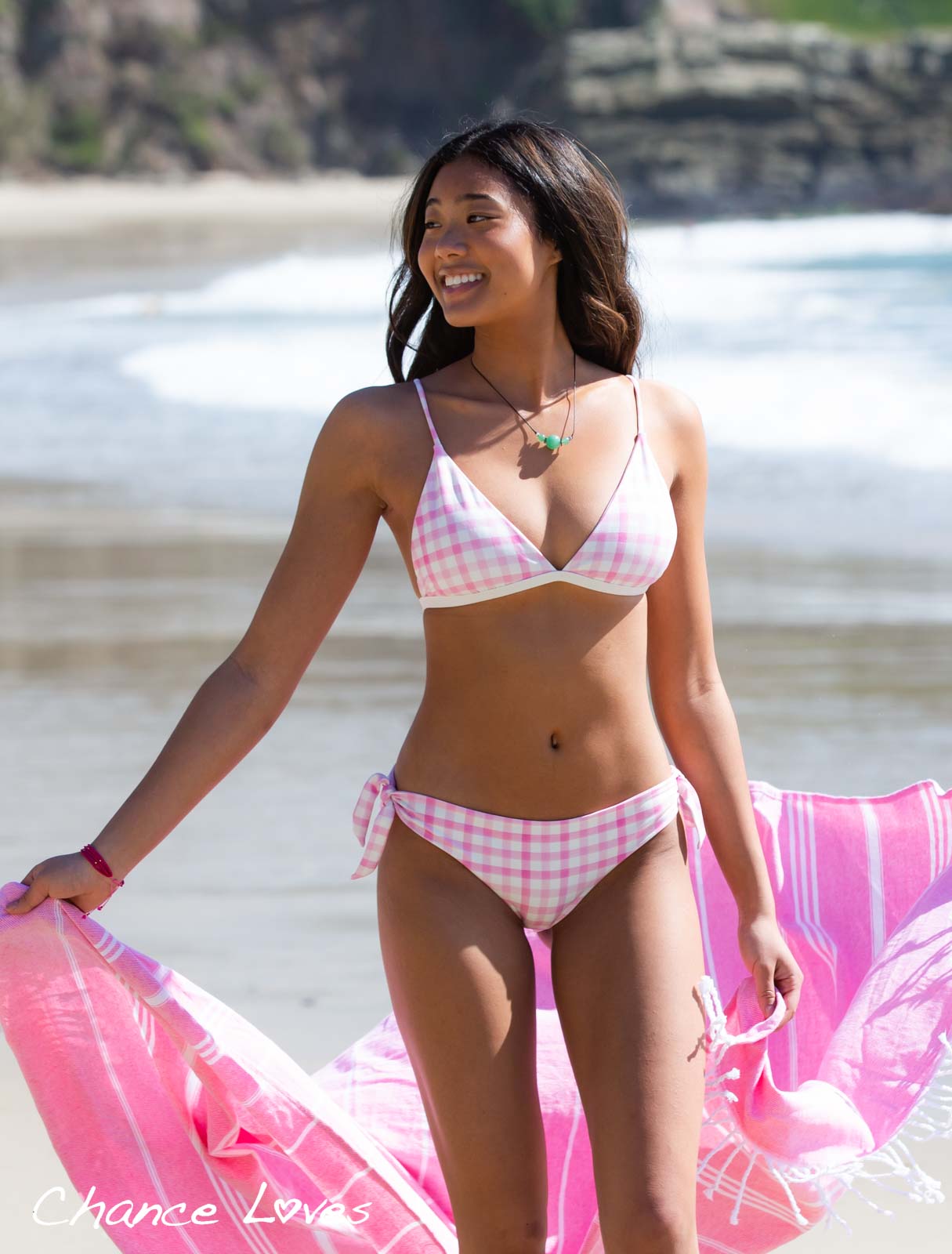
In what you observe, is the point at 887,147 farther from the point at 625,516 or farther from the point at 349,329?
the point at 625,516

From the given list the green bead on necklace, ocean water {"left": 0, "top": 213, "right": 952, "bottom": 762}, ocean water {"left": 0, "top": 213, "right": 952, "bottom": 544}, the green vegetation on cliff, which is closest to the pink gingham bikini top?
the green bead on necklace

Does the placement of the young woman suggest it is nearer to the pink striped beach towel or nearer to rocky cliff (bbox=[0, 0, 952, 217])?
the pink striped beach towel

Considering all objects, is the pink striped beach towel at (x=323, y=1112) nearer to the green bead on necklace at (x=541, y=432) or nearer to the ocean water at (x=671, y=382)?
the green bead on necklace at (x=541, y=432)

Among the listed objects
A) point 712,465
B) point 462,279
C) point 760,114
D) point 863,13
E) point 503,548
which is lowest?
point 760,114

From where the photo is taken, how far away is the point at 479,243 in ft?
8.73

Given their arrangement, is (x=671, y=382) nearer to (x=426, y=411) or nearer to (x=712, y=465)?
(x=712, y=465)

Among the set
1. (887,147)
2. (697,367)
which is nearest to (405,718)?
(697,367)

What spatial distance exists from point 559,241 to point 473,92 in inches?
3531

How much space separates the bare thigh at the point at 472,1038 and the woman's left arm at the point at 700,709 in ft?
1.18

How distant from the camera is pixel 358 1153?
267cm

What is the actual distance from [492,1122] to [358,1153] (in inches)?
13.2

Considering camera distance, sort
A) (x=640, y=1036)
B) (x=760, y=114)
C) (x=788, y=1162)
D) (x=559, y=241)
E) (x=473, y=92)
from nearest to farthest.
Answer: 1. (x=640, y=1036)
2. (x=788, y=1162)
3. (x=559, y=241)
4. (x=760, y=114)
5. (x=473, y=92)

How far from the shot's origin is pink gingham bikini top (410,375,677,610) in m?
2.51

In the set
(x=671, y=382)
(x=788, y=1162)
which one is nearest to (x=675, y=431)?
(x=788, y=1162)
